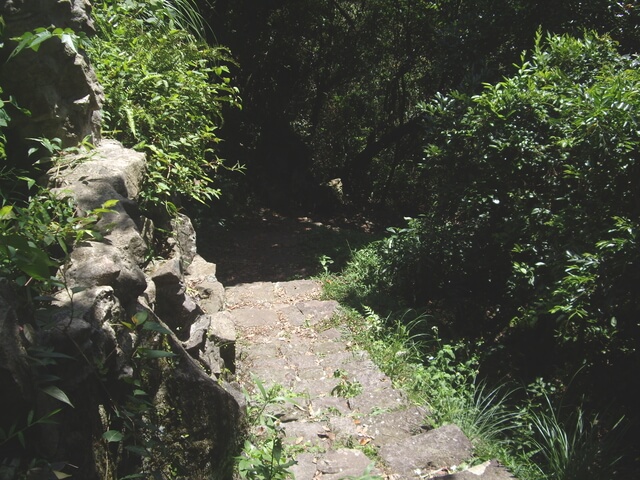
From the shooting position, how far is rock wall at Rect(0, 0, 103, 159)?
9.06ft

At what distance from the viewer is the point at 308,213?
1041cm

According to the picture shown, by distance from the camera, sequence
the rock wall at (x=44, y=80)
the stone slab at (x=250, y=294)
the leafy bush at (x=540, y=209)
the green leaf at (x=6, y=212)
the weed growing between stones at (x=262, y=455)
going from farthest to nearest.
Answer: the stone slab at (x=250, y=294) → the leafy bush at (x=540, y=209) → the rock wall at (x=44, y=80) → the weed growing between stones at (x=262, y=455) → the green leaf at (x=6, y=212)

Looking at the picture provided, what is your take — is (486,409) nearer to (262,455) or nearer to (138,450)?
(262,455)

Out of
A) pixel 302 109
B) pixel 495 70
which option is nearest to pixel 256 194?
pixel 302 109

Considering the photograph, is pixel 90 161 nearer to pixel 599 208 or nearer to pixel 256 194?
pixel 599 208

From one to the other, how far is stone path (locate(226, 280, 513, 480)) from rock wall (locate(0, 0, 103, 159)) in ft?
6.90

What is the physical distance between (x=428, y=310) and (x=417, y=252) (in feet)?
1.87

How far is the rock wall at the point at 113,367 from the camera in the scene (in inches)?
69.4

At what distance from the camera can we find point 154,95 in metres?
3.88

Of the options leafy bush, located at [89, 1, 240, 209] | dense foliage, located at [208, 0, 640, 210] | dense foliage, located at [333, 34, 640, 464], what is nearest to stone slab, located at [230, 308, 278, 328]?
dense foliage, located at [333, 34, 640, 464]

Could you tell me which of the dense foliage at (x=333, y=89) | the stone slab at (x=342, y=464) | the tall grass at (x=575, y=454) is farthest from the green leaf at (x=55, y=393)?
the dense foliage at (x=333, y=89)

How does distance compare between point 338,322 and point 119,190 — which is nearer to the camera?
point 119,190

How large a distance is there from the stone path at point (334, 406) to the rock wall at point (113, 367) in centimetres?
78

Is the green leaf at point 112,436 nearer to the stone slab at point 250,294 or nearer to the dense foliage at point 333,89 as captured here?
the stone slab at point 250,294
